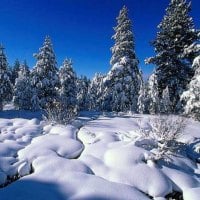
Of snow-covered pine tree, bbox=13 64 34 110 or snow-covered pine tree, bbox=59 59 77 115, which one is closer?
snow-covered pine tree, bbox=13 64 34 110

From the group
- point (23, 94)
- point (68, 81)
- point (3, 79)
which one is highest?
point (68, 81)

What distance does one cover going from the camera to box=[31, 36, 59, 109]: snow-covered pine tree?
→ 30656mm

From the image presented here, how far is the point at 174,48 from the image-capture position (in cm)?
2291

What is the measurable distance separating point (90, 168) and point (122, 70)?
62.4 ft

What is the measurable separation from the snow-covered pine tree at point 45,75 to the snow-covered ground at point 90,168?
1913 cm

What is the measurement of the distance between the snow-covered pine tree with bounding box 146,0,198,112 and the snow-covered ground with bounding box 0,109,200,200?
11100 millimetres

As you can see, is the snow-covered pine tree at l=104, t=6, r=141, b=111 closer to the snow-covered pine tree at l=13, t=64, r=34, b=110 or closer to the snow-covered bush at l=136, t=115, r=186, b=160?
the snow-covered pine tree at l=13, t=64, r=34, b=110

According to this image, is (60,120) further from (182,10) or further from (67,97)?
(67,97)

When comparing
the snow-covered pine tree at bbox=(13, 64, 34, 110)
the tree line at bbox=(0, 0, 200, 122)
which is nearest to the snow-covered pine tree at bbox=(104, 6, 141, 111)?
the tree line at bbox=(0, 0, 200, 122)

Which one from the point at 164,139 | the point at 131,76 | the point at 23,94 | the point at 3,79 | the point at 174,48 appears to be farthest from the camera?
the point at 23,94

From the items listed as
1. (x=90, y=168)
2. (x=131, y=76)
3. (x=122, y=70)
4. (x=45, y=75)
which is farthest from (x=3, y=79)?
(x=90, y=168)

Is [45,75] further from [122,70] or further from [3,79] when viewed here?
[122,70]

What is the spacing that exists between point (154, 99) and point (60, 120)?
10142 mm

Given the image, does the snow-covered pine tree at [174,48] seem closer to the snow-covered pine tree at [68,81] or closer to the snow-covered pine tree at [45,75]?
the snow-covered pine tree at [45,75]
